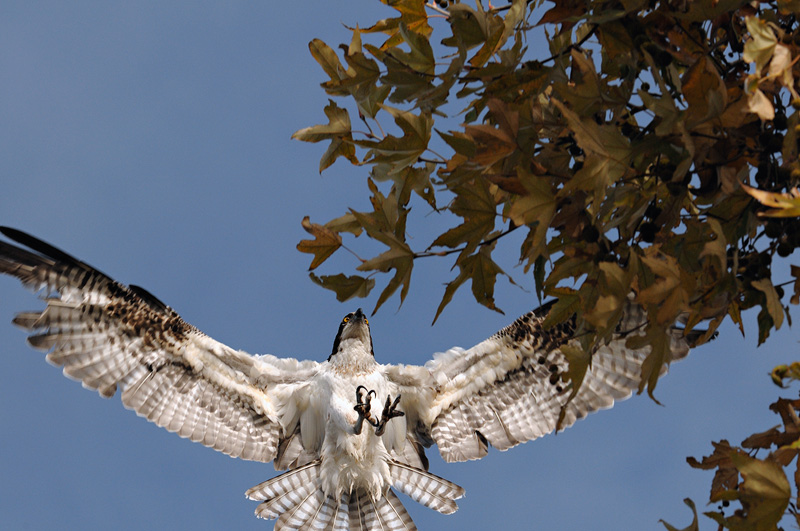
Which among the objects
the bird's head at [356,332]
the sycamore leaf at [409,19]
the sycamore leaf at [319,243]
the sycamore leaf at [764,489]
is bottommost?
the sycamore leaf at [764,489]

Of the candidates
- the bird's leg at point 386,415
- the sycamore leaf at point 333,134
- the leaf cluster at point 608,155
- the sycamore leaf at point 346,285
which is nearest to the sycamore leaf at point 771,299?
the leaf cluster at point 608,155

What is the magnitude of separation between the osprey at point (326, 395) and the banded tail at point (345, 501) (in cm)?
1

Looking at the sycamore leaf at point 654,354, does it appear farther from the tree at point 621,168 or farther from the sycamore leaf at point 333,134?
the sycamore leaf at point 333,134

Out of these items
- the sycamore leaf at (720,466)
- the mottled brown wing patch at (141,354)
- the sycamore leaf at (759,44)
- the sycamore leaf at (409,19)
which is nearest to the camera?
the sycamore leaf at (759,44)

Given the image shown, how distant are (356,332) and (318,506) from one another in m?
1.75

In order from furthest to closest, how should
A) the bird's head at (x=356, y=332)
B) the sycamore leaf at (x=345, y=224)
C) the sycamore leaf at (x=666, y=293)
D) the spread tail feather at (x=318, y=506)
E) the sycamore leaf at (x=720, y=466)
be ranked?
the bird's head at (x=356, y=332) < the spread tail feather at (x=318, y=506) < the sycamore leaf at (x=345, y=224) < the sycamore leaf at (x=720, y=466) < the sycamore leaf at (x=666, y=293)

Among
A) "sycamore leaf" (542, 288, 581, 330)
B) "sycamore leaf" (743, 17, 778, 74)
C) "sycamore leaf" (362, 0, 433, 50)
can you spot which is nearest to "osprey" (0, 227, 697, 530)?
"sycamore leaf" (542, 288, 581, 330)

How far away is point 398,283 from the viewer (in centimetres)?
312

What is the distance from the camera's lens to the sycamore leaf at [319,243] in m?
3.46

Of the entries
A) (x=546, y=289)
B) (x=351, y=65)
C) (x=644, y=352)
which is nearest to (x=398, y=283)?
(x=546, y=289)

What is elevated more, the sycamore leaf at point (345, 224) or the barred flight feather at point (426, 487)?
the barred flight feather at point (426, 487)

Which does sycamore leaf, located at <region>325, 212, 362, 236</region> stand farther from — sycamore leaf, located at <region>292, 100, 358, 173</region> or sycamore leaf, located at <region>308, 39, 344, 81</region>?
sycamore leaf, located at <region>308, 39, 344, 81</region>

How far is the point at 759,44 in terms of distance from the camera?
2.41m

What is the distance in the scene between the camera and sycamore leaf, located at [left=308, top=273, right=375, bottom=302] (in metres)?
3.29
